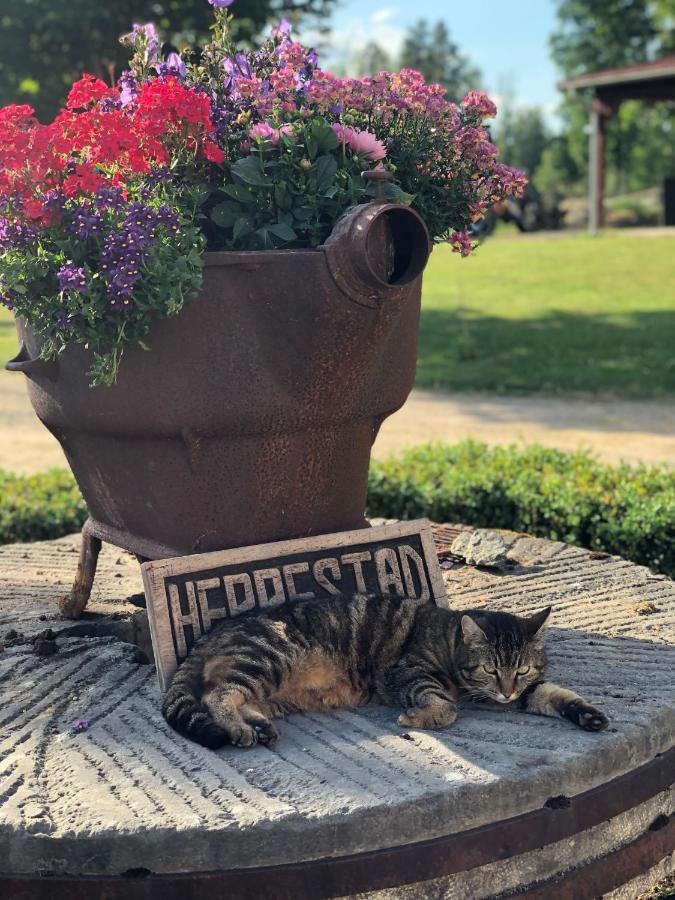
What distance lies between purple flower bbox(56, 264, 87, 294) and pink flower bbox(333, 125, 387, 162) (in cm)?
82

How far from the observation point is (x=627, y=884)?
2664 mm

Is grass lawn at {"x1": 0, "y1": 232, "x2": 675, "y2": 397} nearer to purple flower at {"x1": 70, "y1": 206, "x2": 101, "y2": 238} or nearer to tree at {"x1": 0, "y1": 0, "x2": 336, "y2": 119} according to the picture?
tree at {"x1": 0, "y1": 0, "x2": 336, "y2": 119}

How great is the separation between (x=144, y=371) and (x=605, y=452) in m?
5.00

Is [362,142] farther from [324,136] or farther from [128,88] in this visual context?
[128,88]

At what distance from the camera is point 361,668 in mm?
3012

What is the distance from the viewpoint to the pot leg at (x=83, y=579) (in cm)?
361

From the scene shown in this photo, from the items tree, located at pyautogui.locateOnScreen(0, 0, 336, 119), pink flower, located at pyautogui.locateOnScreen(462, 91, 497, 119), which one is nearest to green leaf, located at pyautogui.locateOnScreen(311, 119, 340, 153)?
pink flower, located at pyautogui.locateOnScreen(462, 91, 497, 119)

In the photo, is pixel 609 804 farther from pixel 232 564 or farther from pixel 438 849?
pixel 232 564

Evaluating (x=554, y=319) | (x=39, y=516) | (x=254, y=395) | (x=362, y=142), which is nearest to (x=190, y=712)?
(x=254, y=395)

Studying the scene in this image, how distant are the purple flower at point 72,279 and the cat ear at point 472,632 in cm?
128

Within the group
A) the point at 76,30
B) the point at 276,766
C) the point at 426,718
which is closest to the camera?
the point at 276,766

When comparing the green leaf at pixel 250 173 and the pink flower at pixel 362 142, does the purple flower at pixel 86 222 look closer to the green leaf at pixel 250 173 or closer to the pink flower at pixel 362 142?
the green leaf at pixel 250 173

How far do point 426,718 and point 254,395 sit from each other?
3.15ft

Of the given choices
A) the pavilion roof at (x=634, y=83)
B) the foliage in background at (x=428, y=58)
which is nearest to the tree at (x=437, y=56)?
the foliage in background at (x=428, y=58)
